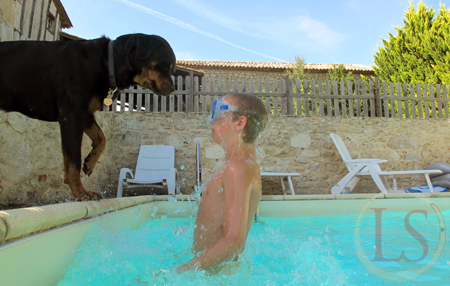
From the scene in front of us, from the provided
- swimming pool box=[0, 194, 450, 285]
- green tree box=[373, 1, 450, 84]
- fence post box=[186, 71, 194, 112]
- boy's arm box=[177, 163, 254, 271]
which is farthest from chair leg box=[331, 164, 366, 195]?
green tree box=[373, 1, 450, 84]

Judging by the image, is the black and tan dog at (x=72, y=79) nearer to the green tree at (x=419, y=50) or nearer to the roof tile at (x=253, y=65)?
the green tree at (x=419, y=50)

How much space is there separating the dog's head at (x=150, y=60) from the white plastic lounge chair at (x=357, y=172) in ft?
12.7

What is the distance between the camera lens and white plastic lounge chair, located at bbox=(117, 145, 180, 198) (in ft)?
15.2

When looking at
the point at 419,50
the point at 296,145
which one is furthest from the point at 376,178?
the point at 419,50

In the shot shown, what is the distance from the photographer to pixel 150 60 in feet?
7.92

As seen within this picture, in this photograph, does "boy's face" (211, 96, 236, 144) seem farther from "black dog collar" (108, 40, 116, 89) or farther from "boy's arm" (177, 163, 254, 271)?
"black dog collar" (108, 40, 116, 89)

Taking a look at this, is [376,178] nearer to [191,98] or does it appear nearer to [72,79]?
[191,98]

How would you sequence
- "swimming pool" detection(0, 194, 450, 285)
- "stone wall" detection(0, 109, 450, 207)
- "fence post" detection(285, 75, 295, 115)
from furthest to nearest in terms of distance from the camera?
1. "fence post" detection(285, 75, 295, 115)
2. "stone wall" detection(0, 109, 450, 207)
3. "swimming pool" detection(0, 194, 450, 285)

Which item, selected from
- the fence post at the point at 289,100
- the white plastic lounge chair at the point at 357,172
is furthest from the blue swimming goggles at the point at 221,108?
the fence post at the point at 289,100

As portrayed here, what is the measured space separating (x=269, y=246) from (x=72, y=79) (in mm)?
1808

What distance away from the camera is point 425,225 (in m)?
2.56

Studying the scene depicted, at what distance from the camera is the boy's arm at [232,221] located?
1.06 meters

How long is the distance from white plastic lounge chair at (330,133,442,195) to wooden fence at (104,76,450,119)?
87cm

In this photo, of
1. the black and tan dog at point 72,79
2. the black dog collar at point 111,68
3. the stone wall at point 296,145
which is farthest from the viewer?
the stone wall at point 296,145
